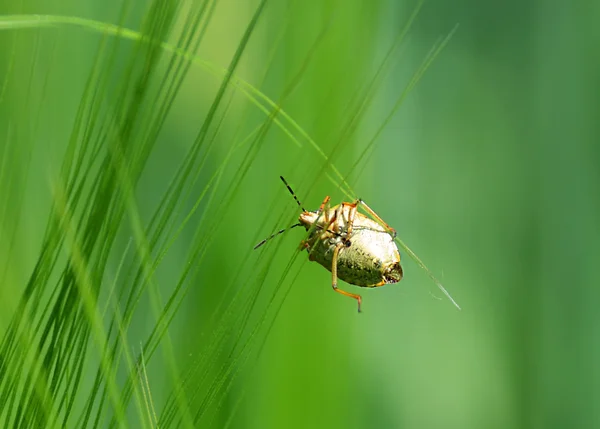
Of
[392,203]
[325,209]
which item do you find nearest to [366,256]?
[325,209]

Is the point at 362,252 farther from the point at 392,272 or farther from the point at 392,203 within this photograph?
the point at 392,203

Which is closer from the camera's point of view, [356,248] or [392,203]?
[356,248]

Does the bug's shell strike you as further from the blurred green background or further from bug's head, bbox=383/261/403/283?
the blurred green background

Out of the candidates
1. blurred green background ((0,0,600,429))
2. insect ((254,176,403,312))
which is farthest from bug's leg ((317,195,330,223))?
blurred green background ((0,0,600,429))

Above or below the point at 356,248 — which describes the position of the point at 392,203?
above

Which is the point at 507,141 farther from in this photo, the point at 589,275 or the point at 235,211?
the point at 235,211

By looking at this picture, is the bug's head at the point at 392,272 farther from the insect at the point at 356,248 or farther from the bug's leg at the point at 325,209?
the bug's leg at the point at 325,209

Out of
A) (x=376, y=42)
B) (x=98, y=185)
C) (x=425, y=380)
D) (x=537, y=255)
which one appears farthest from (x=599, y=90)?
(x=98, y=185)
